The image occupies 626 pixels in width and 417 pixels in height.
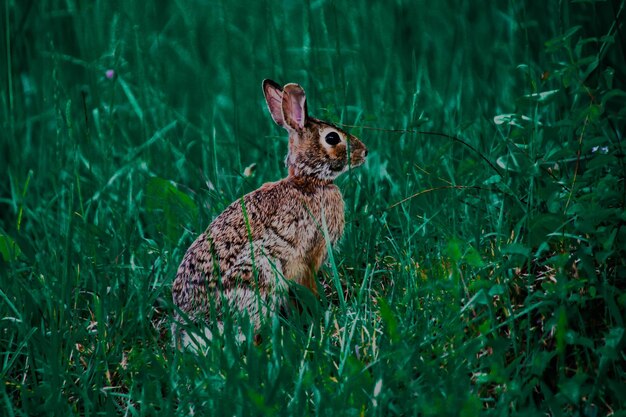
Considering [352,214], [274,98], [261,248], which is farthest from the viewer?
[274,98]

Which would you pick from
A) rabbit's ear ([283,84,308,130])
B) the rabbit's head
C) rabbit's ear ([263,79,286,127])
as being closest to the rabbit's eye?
the rabbit's head

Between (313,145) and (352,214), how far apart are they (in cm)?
46

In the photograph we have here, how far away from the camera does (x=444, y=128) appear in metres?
6.27

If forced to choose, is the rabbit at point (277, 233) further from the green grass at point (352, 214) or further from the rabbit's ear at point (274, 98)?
the green grass at point (352, 214)

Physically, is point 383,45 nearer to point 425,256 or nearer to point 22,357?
point 425,256

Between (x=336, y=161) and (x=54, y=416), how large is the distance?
216 cm

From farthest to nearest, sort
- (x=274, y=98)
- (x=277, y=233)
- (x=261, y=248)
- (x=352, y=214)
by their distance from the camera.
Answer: (x=274, y=98) < (x=352, y=214) < (x=277, y=233) < (x=261, y=248)

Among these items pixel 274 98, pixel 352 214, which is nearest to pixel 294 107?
pixel 274 98

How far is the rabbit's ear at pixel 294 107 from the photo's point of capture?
17.0 ft

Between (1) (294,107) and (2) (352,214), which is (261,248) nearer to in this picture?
(2) (352,214)

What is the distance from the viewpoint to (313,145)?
17.4 feet

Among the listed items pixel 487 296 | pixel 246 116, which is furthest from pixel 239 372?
pixel 246 116

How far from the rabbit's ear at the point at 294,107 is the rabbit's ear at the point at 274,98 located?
5cm

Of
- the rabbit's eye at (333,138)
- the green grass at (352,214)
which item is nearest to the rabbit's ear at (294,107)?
the rabbit's eye at (333,138)
